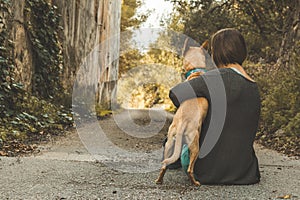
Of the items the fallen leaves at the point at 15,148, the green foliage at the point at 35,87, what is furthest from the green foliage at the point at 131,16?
the fallen leaves at the point at 15,148

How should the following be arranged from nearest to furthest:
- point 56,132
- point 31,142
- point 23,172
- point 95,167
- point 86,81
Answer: point 23,172, point 95,167, point 31,142, point 56,132, point 86,81

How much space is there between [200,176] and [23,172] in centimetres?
176

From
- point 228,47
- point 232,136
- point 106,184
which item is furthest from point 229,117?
point 106,184

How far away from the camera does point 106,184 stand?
3.69m

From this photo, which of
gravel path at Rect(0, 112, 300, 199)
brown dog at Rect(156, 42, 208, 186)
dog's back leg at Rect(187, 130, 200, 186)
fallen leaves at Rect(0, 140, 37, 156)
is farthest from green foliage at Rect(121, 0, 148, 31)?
dog's back leg at Rect(187, 130, 200, 186)

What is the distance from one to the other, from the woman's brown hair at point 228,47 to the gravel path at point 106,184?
116 centimetres

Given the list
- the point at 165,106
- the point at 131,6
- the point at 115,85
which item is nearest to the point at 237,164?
the point at 115,85

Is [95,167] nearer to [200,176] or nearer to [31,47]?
[200,176]

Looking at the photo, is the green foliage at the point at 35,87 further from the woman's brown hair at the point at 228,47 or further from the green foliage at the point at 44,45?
the woman's brown hair at the point at 228,47

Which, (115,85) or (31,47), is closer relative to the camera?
(31,47)

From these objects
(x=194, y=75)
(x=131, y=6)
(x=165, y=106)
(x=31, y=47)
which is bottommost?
(x=165, y=106)

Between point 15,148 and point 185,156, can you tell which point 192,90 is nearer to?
point 185,156

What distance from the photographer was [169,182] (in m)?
3.76

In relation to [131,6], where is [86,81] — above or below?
below
